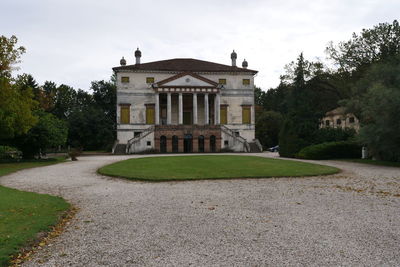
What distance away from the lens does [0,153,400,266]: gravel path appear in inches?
204

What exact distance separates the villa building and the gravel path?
105 feet

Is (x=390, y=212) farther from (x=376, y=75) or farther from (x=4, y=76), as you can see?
(x=4, y=76)

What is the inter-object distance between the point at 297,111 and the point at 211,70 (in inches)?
906

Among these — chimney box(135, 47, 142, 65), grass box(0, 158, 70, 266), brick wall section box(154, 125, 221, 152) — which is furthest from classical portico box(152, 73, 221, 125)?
grass box(0, 158, 70, 266)

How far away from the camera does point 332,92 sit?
4212cm

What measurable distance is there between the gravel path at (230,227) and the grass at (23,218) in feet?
1.51

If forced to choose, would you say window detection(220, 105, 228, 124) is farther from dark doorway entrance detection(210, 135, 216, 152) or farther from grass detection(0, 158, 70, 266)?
grass detection(0, 158, 70, 266)

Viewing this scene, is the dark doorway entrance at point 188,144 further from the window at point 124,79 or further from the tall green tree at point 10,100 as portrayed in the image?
the tall green tree at point 10,100

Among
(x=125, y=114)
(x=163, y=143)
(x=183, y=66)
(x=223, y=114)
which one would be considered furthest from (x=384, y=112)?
(x=125, y=114)

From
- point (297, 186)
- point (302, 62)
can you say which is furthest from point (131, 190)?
point (302, 62)

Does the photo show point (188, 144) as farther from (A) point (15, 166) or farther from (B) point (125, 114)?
(A) point (15, 166)

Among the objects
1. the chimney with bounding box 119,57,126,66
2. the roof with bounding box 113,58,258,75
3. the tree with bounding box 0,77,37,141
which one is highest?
the chimney with bounding box 119,57,126,66

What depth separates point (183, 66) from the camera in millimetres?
52406

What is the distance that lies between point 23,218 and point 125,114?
43274 millimetres
